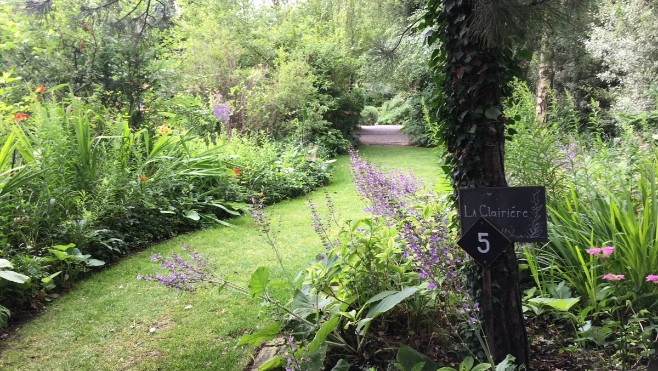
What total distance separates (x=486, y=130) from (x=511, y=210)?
1.22 feet

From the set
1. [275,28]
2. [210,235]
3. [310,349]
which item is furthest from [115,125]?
[275,28]

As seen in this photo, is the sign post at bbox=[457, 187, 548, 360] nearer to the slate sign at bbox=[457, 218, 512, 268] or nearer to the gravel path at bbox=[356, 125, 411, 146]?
the slate sign at bbox=[457, 218, 512, 268]

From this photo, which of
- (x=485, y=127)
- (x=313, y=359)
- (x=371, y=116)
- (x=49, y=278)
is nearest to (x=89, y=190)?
(x=49, y=278)

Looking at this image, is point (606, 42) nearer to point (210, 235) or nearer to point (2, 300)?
point (210, 235)

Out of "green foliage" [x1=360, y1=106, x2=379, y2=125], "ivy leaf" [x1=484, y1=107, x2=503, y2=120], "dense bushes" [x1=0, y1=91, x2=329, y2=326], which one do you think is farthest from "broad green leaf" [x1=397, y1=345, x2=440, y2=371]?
"green foliage" [x1=360, y1=106, x2=379, y2=125]

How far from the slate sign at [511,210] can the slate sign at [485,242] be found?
3 cm

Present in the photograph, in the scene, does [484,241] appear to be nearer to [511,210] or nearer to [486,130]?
[511,210]

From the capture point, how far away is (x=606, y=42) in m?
9.74

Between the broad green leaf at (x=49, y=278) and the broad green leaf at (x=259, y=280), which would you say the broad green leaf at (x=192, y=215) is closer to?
the broad green leaf at (x=49, y=278)

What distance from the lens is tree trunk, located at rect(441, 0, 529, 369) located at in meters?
1.94

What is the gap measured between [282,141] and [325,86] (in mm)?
2992

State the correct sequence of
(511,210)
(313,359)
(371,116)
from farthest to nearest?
(371,116) < (313,359) < (511,210)

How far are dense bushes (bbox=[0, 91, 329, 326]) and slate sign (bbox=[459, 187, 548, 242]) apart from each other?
1.83m

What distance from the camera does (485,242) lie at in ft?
6.02
